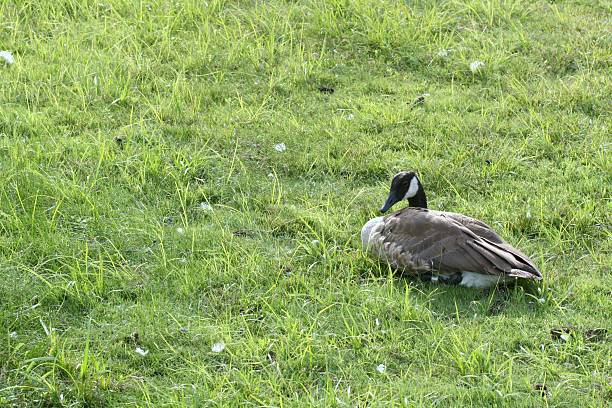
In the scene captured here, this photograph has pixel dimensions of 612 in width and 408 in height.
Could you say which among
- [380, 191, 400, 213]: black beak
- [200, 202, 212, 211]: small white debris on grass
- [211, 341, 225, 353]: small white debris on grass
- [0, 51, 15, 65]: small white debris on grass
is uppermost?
[380, 191, 400, 213]: black beak

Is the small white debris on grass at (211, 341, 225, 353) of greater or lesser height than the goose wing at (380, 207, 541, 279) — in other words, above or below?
below

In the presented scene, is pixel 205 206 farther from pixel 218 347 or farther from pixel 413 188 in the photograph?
pixel 218 347

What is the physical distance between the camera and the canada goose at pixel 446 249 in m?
6.40

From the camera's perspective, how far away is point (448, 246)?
6559 millimetres

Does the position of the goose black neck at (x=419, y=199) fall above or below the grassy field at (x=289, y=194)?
above

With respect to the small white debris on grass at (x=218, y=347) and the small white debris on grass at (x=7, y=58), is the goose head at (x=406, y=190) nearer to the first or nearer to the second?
the small white debris on grass at (x=218, y=347)

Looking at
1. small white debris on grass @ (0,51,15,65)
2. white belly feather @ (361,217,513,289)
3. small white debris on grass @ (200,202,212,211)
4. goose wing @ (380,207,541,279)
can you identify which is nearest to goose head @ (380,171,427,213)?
white belly feather @ (361,217,513,289)

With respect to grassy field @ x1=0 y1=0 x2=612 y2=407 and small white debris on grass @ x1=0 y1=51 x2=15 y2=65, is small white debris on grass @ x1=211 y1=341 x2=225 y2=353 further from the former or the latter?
small white debris on grass @ x1=0 y1=51 x2=15 y2=65

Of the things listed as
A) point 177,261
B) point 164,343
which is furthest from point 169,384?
point 177,261

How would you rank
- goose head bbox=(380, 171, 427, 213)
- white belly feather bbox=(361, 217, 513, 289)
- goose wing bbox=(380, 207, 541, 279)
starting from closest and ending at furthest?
goose wing bbox=(380, 207, 541, 279), white belly feather bbox=(361, 217, 513, 289), goose head bbox=(380, 171, 427, 213)

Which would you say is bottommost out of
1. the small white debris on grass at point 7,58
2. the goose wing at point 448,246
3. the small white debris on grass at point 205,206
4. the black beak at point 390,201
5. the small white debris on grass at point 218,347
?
the small white debris on grass at point 205,206

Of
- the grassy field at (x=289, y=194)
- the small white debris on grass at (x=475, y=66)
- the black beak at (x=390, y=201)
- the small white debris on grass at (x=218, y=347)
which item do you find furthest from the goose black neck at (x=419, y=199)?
the small white debris on grass at (x=475, y=66)

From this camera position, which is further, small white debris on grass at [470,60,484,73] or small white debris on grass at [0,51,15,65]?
small white debris on grass at [470,60,484,73]

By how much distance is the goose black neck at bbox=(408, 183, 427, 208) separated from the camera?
7254mm
